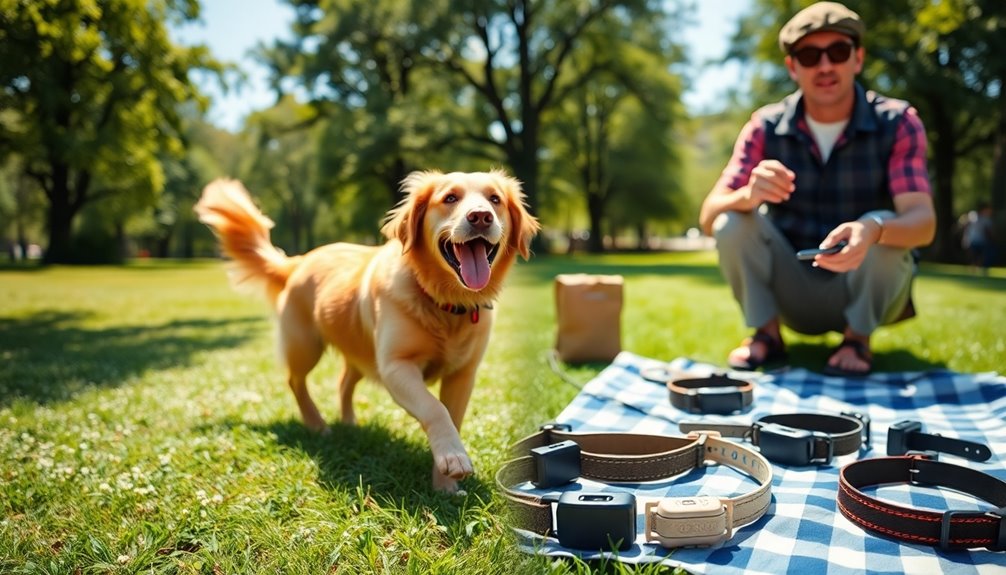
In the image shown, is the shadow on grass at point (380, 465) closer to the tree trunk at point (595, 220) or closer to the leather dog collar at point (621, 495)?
the leather dog collar at point (621, 495)

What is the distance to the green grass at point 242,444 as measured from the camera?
1600 mm

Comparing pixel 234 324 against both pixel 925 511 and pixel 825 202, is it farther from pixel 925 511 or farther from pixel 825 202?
pixel 925 511

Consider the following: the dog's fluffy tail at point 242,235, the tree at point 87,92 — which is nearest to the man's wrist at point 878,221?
the dog's fluffy tail at point 242,235

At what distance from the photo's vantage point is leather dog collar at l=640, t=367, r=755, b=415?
3.04 metres

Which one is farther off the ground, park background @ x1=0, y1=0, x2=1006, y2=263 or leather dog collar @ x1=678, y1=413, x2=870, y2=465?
park background @ x1=0, y1=0, x2=1006, y2=263

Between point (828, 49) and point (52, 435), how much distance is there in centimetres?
442

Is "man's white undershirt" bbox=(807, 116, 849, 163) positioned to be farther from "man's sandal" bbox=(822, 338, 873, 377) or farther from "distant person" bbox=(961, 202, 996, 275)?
"distant person" bbox=(961, 202, 996, 275)

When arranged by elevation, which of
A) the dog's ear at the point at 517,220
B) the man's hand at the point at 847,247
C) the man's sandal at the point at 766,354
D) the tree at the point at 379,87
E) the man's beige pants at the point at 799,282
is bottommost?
the man's sandal at the point at 766,354

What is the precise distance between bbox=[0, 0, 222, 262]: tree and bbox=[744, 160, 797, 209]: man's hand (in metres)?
3.35

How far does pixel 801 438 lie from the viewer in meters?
2.29

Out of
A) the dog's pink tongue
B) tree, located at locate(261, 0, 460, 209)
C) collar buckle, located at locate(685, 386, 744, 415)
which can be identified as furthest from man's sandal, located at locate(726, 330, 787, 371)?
tree, located at locate(261, 0, 460, 209)

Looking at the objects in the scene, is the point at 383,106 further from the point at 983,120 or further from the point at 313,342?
the point at 983,120

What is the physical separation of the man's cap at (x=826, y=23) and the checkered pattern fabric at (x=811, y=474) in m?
2.01

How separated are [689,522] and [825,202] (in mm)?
3166
